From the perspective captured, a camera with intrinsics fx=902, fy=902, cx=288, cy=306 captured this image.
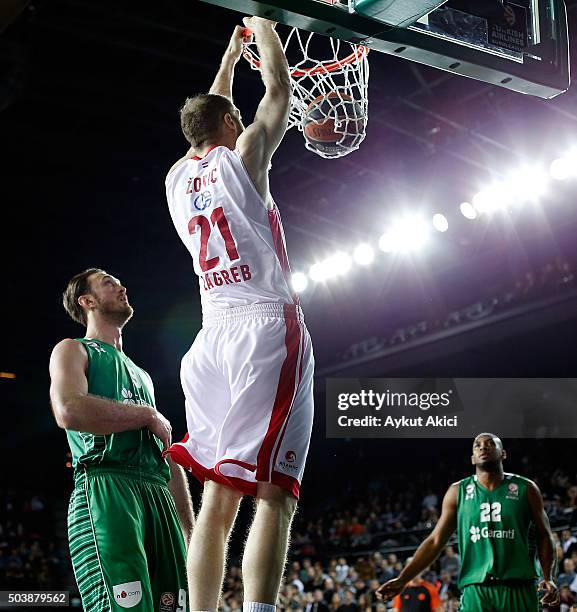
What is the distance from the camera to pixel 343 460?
66.6 ft

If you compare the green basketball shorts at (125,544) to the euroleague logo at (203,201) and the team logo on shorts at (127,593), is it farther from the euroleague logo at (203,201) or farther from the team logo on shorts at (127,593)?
the euroleague logo at (203,201)

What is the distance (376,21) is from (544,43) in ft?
3.11

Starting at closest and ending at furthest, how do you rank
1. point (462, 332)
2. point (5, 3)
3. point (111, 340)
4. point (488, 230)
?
point (5, 3)
point (111, 340)
point (488, 230)
point (462, 332)

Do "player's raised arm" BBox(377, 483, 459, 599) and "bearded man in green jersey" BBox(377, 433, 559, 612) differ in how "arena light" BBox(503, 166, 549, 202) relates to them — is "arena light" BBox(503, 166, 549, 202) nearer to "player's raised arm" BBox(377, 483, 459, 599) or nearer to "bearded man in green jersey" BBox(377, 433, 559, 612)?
"bearded man in green jersey" BBox(377, 433, 559, 612)

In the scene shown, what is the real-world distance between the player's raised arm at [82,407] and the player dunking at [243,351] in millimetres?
360

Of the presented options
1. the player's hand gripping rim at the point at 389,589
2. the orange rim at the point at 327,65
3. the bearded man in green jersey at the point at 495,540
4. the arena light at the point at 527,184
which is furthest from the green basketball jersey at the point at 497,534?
the arena light at the point at 527,184

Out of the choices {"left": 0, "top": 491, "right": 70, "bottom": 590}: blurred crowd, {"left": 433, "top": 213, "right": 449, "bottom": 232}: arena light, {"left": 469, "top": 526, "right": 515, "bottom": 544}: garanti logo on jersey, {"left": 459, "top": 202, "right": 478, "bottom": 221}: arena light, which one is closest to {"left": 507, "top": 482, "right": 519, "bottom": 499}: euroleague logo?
{"left": 469, "top": 526, "right": 515, "bottom": 544}: garanti logo on jersey

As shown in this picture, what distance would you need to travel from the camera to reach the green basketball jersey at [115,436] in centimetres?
362

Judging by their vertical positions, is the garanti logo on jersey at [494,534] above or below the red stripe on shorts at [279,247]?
below

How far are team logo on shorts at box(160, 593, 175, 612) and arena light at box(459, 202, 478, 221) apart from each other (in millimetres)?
10677

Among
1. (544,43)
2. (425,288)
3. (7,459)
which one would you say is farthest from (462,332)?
(544,43)

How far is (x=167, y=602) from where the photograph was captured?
11.5 ft

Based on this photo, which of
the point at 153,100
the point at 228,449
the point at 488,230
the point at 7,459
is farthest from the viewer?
the point at 7,459

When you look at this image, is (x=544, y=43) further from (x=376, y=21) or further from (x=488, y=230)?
(x=488, y=230)
